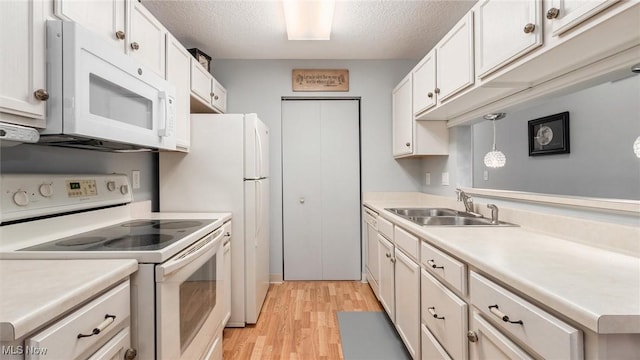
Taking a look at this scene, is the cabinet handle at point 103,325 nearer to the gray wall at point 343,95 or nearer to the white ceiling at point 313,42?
the white ceiling at point 313,42

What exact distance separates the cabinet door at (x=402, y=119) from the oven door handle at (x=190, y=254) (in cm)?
179

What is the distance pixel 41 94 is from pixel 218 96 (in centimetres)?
196

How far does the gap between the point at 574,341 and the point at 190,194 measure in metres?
2.26

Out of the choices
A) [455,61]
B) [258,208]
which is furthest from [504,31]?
[258,208]

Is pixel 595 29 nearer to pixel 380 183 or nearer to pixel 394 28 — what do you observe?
pixel 394 28

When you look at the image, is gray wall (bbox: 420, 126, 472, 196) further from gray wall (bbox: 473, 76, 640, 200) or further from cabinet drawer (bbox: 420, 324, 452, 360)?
cabinet drawer (bbox: 420, 324, 452, 360)

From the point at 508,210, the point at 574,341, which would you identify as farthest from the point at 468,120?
the point at 574,341

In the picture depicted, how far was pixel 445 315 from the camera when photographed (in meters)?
1.33

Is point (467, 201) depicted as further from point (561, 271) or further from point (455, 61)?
point (561, 271)

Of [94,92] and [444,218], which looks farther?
[444,218]

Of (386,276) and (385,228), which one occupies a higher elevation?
(385,228)

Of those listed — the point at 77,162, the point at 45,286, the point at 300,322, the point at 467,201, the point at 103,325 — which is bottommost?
the point at 300,322

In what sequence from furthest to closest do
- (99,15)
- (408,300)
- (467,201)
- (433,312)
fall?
(467,201) < (408,300) < (433,312) < (99,15)

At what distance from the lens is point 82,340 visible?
2.66ft
